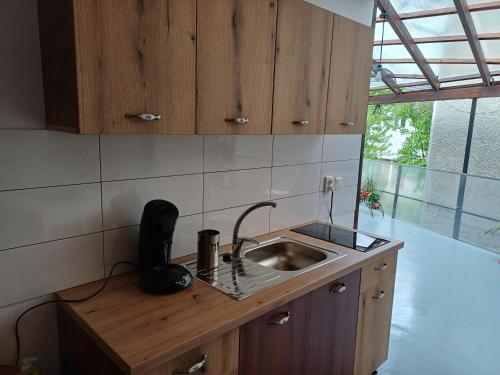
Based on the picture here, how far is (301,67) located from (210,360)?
1.18 meters

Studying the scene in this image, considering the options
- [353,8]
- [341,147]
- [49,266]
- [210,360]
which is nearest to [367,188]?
[341,147]

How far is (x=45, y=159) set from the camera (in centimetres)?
120

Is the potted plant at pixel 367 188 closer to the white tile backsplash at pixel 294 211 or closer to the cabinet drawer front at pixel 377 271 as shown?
the white tile backsplash at pixel 294 211

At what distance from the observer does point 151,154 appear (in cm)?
146

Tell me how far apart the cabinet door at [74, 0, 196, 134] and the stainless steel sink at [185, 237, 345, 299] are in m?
0.60

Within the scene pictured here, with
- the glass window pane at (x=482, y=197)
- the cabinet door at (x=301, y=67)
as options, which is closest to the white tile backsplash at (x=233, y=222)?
the cabinet door at (x=301, y=67)

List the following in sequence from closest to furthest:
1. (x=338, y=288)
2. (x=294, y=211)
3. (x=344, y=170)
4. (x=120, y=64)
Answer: (x=120, y=64)
(x=338, y=288)
(x=294, y=211)
(x=344, y=170)

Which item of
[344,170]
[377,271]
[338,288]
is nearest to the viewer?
[338,288]

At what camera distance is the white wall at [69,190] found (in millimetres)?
1135

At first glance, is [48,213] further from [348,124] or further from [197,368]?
[348,124]

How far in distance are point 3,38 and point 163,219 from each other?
733mm

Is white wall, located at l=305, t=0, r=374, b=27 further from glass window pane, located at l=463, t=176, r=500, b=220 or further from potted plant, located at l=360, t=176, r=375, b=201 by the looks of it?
potted plant, located at l=360, t=176, r=375, b=201

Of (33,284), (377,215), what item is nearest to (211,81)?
(33,284)

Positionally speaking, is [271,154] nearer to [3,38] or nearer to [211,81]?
[211,81]
